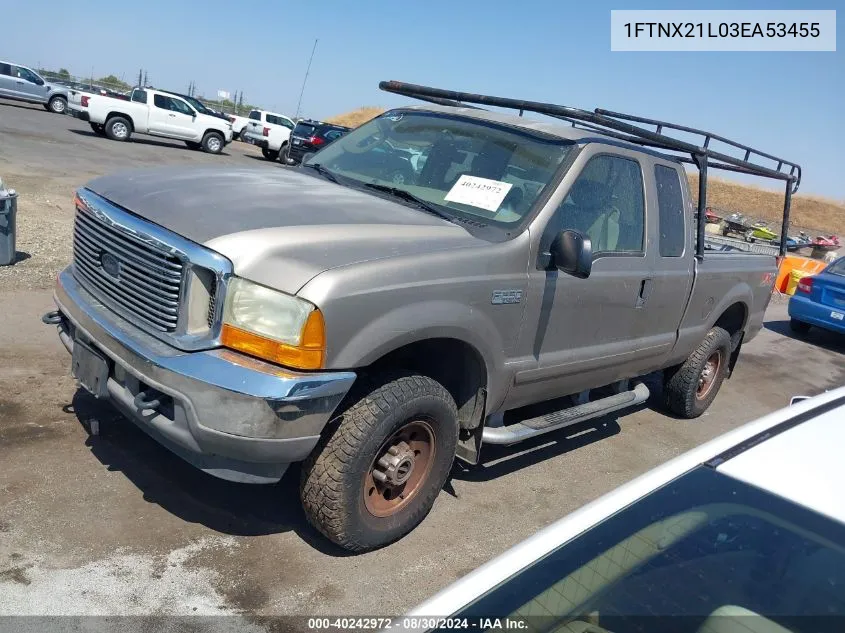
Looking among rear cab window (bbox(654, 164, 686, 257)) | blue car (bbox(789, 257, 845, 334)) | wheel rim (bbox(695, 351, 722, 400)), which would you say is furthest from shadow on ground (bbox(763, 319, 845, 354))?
rear cab window (bbox(654, 164, 686, 257))

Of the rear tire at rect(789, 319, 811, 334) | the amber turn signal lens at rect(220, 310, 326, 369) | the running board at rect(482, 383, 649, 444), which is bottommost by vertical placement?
the rear tire at rect(789, 319, 811, 334)

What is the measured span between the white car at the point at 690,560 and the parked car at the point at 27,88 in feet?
109

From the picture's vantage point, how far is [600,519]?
1.75 m

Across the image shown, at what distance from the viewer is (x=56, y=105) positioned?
98.7 feet

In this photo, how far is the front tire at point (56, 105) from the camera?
1180 inches

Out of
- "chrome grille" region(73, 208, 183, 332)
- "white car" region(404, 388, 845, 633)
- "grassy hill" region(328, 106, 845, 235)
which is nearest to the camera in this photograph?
"white car" region(404, 388, 845, 633)

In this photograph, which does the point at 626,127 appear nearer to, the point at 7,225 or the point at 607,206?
the point at 607,206

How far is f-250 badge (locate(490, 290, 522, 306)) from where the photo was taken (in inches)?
145

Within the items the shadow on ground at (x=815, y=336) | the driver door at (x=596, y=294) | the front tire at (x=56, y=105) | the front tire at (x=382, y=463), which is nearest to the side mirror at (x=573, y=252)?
the driver door at (x=596, y=294)

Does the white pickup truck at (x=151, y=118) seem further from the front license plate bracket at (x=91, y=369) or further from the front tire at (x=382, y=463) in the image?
the front tire at (x=382, y=463)

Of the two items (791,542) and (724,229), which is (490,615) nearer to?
(791,542)

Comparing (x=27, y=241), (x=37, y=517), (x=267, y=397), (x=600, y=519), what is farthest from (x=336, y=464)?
(x=27, y=241)

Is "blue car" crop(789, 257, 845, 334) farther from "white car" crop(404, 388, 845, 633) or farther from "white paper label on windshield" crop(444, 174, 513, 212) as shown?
"white car" crop(404, 388, 845, 633)

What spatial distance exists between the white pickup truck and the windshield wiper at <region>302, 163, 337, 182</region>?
2018 centimetres
